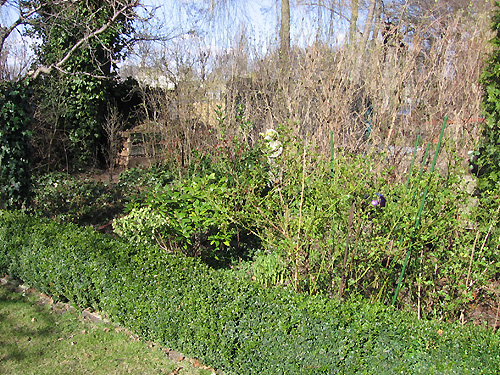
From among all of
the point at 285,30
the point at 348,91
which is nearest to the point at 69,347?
the point at 348,91

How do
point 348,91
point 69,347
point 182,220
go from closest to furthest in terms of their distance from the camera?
point 69,347 → point 182,220 → point 348,91

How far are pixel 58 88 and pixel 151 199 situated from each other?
20.4 ft

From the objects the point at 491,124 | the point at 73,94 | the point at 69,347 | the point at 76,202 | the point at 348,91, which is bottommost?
the point at 69,347

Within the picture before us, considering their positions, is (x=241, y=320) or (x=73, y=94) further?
(x=73, y=94)

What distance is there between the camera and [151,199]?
4871 millimetres

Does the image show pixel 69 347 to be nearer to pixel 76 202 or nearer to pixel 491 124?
pixel 76 202

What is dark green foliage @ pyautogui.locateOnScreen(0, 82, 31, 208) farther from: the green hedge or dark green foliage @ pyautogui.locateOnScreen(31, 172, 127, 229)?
the green hedge

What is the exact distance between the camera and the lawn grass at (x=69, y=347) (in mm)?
3426

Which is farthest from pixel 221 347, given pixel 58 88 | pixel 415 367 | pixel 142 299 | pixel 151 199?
pixel 58 88

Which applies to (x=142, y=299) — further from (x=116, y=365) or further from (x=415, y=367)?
A: (x=415, y=367)

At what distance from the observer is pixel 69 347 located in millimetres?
3725

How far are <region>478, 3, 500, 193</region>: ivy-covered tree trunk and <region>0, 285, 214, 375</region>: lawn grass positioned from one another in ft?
11.3

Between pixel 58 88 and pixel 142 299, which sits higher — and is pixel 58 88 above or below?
above

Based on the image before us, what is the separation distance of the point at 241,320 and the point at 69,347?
5.43ft
